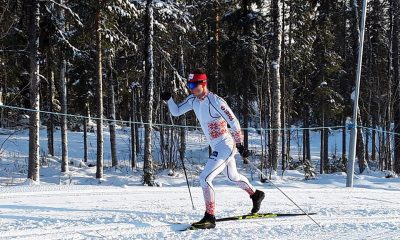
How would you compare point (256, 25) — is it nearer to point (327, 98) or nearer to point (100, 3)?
point (327, 98)

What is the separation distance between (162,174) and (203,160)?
12206 millimetres

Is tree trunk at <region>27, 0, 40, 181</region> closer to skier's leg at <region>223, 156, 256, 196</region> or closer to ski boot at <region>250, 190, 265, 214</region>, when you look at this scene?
skier's leg at <region>223, 156, 256, 196</region>

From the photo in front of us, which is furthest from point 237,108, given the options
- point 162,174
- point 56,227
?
point 56,227

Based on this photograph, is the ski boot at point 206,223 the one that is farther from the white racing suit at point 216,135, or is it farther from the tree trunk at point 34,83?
the tree trunk at point 34,83

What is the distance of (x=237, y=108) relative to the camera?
29.3 m

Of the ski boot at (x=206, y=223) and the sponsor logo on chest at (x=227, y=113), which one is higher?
the sponsor logo on chest at (x=227, y=113)

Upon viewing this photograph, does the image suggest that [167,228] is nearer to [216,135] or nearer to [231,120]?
[216,135]

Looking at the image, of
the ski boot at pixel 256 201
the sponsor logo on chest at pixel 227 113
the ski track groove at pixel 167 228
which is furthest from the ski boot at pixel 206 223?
the sponsor logo on chest at pixel 227 113

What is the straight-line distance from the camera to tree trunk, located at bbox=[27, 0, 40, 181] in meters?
13.6

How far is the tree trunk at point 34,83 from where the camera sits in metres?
13.6

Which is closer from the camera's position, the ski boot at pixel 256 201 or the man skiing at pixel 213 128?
the man skiing at pixel 213 128

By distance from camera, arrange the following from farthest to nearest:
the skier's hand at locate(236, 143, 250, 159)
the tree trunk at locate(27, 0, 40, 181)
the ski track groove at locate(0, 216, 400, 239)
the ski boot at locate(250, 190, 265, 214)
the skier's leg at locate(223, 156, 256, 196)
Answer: the tree trunk at locate(27, 0, 40, 181) < the ski boot at locate(250, 190, 265, 214) < the skier's leg at locate(223, 156, 256, 196) < the skier's hand at locate(236, 143, 250, 159) < the ski track groove at locate(0, 216, 400, 239)

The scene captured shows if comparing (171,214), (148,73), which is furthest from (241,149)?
→ (148,73)

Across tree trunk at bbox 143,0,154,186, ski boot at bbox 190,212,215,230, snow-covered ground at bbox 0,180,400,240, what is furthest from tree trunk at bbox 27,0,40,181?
ski boot at bbox 190,212,215,230
